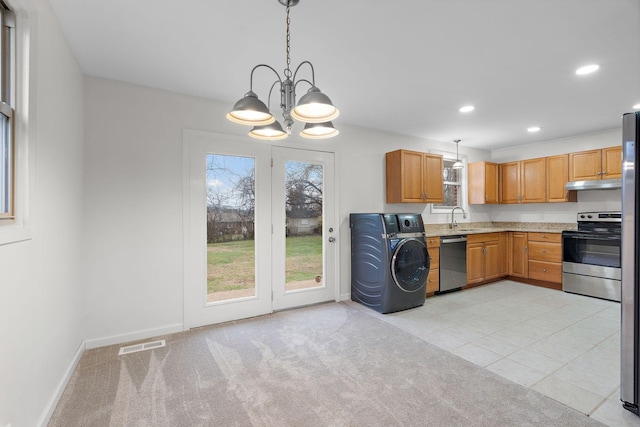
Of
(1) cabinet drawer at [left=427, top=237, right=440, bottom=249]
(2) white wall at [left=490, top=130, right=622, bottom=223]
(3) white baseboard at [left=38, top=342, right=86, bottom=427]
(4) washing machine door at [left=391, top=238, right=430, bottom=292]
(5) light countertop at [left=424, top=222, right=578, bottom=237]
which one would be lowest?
(3) white baseboard at [left=38, top=342, right=86, bottom=427]

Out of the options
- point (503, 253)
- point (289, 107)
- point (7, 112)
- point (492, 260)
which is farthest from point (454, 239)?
point (7, 112)

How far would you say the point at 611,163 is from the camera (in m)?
4.22

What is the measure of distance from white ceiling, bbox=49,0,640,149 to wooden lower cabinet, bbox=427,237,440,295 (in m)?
1.81

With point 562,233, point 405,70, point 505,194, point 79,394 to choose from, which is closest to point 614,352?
point 562,233

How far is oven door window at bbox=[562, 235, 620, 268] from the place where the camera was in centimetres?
396

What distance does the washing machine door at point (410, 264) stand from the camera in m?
3.50

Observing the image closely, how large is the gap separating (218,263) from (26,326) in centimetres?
177

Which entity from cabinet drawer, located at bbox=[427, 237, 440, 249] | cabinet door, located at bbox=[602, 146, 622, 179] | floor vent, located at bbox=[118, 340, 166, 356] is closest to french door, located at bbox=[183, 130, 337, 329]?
floor vent, located at bbox=[118, 340, 166, 356]

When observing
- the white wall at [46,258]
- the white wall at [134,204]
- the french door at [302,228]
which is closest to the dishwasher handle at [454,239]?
the french door at [302,228]

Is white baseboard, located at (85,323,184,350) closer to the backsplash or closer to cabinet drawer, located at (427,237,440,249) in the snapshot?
cabinet drawer, located at (427,237,440,249)

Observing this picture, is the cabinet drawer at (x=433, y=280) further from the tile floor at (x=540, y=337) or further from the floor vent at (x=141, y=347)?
the floor vent at (x=141, y=347)

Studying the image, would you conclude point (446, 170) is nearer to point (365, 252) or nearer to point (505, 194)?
point (505, 194)

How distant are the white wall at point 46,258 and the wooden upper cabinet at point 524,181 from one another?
626cm

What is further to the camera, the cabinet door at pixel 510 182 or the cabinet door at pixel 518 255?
the cabinet door at pixel 510 182
